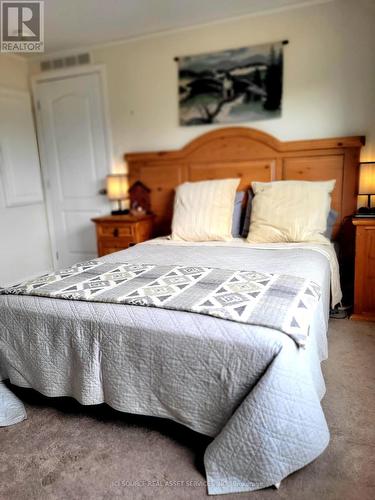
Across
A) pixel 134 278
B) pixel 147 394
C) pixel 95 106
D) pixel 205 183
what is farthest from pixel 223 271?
pixel 95 106

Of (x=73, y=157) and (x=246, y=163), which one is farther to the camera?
(x=73, y=157)

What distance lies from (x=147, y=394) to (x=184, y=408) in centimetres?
17

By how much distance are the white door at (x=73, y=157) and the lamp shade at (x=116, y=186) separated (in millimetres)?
320

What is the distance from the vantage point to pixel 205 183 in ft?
10.0

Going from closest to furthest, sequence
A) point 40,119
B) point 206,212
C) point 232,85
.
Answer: point 206,212, point 232,85, point 40,119

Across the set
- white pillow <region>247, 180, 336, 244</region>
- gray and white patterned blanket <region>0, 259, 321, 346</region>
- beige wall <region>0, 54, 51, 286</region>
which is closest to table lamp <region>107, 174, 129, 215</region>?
beige wall <region>0, 54, 51, 286</region>

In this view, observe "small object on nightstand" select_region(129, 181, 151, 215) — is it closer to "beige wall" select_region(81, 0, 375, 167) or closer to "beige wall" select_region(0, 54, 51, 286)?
"beige wall" select_region(81, 0, 375, 167)

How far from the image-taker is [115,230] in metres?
3.36

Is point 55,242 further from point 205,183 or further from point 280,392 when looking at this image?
point 280,392

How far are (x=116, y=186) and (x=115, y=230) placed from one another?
1.64ft

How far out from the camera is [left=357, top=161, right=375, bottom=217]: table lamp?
8.68 ft

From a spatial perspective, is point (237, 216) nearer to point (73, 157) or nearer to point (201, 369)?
point (201, 369)

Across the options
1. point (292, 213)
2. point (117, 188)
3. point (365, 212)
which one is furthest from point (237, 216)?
point (117, 188)

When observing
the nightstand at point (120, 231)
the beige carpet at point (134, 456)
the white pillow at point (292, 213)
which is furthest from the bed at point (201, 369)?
the nightstand at point (120, 231)
